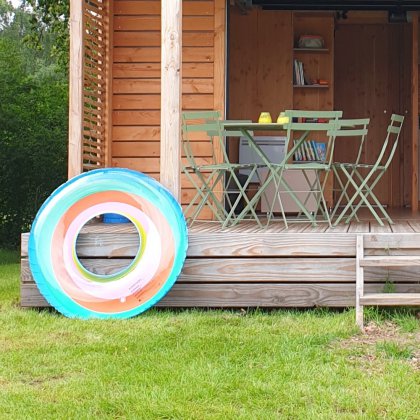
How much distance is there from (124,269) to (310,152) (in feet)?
12.1

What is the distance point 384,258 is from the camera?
4.62 metres

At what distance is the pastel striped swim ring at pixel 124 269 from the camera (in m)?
4.89

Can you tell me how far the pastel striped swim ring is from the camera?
4.89 metres

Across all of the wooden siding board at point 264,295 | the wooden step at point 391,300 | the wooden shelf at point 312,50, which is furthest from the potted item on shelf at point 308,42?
the wooden step at point 391,300

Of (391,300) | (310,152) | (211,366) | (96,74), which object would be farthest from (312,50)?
(211,366)

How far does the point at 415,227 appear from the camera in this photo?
5.80m

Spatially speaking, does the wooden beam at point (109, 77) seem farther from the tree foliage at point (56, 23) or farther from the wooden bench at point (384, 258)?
the tree foliage at point (56, 23)

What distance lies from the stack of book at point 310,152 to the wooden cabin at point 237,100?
0.55m

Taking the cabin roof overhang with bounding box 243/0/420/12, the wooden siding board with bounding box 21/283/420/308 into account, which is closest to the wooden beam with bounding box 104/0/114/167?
the cabin roof overhang with bounding box 243/0/420/12

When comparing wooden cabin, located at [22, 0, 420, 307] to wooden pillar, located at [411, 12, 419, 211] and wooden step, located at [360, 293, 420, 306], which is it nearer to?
wooden pillar, located at [411, 12, 419, 211]

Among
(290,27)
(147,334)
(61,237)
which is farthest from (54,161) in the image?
(147,334)

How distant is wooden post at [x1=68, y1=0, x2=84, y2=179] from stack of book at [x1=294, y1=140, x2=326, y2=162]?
10.1ft

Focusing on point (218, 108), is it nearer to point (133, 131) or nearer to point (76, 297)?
point (133, 131)

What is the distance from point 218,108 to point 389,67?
3581mm
